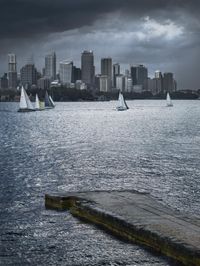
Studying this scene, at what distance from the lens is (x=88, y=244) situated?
27078mm

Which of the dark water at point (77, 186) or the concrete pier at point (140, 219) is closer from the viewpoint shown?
the concrete pier at point (140, 219)

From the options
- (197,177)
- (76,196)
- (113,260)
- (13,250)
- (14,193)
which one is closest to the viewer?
(113,260)

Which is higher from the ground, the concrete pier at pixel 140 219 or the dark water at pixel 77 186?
the concrete pier at pixel 140 219

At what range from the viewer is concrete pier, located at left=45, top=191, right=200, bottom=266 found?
23.6 meters

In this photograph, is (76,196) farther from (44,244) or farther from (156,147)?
(156,147)

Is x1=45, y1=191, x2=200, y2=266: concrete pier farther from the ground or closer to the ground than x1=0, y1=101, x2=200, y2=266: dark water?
farther from the ground

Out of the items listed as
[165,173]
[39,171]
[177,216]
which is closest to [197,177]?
[165,173]

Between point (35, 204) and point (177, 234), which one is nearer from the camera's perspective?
point (177, 234)

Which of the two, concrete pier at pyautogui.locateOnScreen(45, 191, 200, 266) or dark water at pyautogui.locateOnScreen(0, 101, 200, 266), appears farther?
dark water at pyautogui.locateOnScreen(0, 101, 200, 266)

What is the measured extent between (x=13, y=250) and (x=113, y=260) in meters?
5.23

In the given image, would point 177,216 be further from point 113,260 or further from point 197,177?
point 197,177

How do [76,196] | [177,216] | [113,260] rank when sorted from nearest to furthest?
[113,260] → [177,216] → [76,196]

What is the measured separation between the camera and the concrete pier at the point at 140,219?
23.6 meters

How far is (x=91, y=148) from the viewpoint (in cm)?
8388
